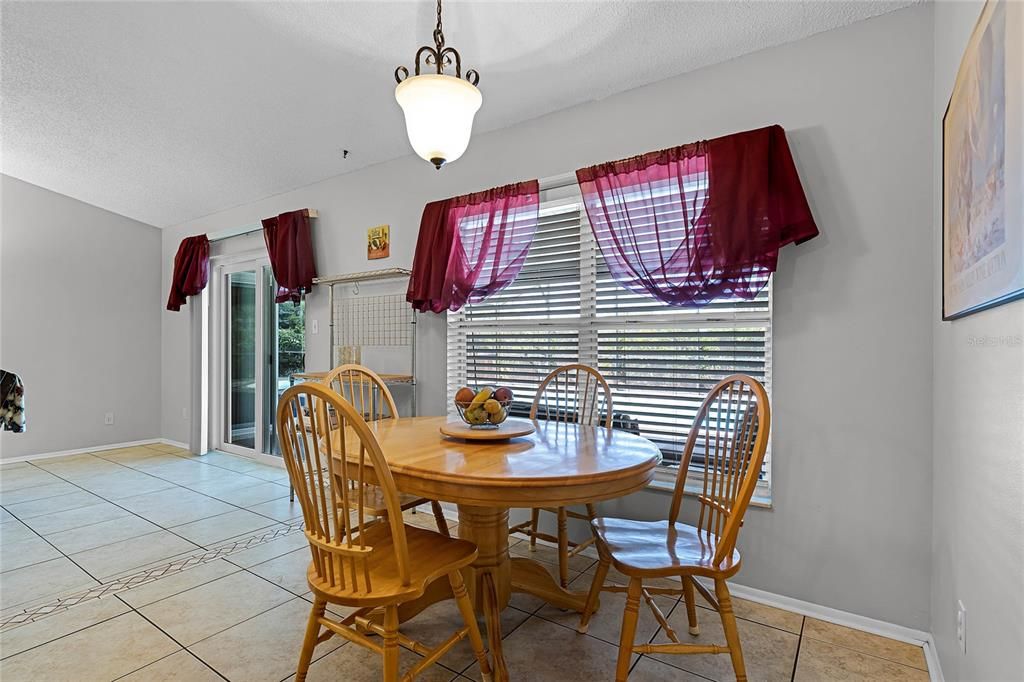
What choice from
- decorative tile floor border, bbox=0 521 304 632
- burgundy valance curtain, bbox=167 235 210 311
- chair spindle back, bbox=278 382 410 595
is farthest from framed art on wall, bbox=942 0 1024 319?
burgundy valance curtain, bbox=167 235 210 311

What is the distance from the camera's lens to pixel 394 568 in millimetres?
1576

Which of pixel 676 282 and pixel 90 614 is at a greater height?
pixel 676 282

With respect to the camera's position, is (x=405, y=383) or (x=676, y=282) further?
(x=405, y=383)

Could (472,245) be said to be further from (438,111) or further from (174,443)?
(174,443)

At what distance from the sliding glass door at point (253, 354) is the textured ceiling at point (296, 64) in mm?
1197

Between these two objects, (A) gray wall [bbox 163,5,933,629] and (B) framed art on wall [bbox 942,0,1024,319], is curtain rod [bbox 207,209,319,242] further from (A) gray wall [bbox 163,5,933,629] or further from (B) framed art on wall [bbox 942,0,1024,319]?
(B) framed art on wall [bbox 942,0,1024,319]

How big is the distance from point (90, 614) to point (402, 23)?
117 inches

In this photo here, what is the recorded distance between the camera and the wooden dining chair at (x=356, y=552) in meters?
1.42

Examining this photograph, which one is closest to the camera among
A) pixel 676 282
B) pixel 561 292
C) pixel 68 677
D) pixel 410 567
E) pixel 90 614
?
pixel 410 567

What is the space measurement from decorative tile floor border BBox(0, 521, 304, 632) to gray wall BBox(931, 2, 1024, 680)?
3146 mm

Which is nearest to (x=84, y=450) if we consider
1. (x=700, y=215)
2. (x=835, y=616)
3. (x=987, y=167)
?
(x=700, y=215)

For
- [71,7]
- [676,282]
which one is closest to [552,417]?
[676,282]

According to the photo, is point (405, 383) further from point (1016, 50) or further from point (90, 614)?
point (1016, 50)

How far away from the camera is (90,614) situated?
7.32 ft
